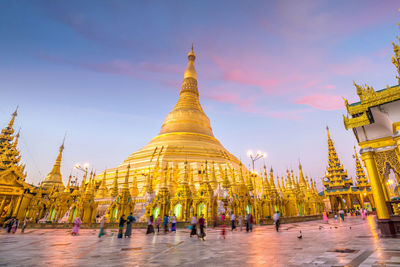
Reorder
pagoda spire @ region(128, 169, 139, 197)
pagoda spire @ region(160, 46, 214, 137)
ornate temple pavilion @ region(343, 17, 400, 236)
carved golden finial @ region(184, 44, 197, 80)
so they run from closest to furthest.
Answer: ornate temple pavilion @ region(343, 17, 400, 236)
pagoda spire @ region(128, 169, 139, 197)
pagoda spire @ region(160, 46, 214, 137)
carved golden finial @ region(184, 44, 197, 80)

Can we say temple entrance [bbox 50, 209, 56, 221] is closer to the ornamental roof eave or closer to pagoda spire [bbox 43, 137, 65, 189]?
pagoda spire [bbox 43, 137, 65, 189]

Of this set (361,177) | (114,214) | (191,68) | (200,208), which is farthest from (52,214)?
(361,177)

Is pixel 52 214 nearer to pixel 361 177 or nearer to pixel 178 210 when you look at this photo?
pixel 178 210

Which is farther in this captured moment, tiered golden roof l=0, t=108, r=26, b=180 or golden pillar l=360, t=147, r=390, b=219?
tiered golden roof l=0, t=108, r=26, b=180

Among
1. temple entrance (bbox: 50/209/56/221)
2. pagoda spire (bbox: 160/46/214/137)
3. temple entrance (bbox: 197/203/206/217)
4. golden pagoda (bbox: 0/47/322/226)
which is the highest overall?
pagoda spire (bbox: 160/46/214/137)

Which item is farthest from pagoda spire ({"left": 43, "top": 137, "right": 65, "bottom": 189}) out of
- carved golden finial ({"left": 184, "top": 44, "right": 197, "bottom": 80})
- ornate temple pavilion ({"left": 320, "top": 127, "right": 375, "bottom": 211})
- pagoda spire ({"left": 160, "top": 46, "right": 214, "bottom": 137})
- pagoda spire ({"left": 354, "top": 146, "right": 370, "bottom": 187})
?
pagoda spire ({"left": 354, "top": 146, "right": 370, "bottom": 187})

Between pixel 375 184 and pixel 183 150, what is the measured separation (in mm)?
27267

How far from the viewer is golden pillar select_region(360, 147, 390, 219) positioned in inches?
405

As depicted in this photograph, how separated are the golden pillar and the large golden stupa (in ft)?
52.7

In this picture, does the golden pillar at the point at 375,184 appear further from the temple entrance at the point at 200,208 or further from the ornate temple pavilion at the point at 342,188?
the ornate temple pavilion at the point at 342,188

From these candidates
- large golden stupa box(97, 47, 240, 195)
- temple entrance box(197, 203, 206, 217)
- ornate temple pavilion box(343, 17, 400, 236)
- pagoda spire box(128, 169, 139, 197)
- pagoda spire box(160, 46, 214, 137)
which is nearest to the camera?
ornate temple pavilion box(343, 17, 400, 236)

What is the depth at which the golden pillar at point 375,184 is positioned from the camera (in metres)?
10.3

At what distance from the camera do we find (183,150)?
35.5m

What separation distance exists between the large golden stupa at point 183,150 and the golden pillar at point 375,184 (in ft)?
52.7
